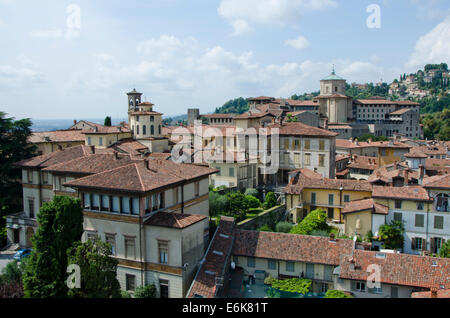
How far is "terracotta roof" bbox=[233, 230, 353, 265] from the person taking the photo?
27.2 m

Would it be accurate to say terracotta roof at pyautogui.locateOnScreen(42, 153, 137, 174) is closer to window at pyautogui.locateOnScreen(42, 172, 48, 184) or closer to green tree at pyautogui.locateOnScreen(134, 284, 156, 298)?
window at pyautogui.locateOnScreen(42, 172, 48, 184)

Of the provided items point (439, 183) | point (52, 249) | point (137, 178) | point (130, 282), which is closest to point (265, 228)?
point (130, 282)

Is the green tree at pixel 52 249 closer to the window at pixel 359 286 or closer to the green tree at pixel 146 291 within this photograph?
the green tree at pixel 146 291

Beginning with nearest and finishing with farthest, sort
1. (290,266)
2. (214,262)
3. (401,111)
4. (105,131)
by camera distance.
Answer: (214,262) < (290,266) < (105,131) < (401,111)

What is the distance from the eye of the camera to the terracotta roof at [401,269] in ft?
80.4

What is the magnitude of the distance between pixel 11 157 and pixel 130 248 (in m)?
22.3

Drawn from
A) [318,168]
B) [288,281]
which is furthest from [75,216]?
[318,168]

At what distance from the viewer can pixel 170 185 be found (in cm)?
2594

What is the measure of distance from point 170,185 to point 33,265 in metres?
8.77

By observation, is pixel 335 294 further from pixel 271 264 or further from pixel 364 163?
pixel 364 163

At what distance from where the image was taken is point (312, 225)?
33719 millimetres

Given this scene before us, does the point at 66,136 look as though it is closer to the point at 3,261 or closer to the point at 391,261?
the point at 3,261

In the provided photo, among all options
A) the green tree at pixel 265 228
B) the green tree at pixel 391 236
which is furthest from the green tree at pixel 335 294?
the green tree at pixel 265 228

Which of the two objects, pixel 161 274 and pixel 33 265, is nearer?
pixel 33 265
